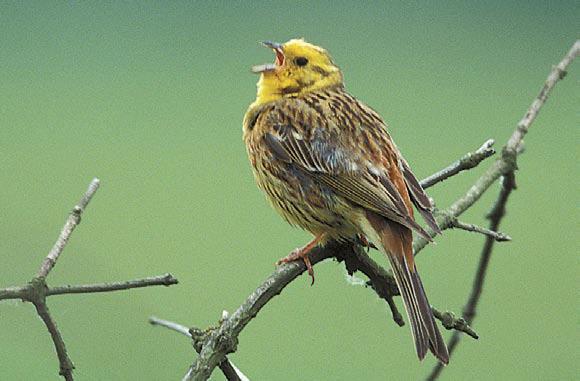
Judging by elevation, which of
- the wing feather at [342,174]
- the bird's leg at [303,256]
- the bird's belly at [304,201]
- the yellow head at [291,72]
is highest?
the yellow head at [291,72]

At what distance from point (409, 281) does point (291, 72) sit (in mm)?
1189

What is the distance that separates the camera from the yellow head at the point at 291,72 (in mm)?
3436

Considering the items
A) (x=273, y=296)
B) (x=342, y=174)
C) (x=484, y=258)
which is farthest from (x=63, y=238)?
(x=484, y=258)

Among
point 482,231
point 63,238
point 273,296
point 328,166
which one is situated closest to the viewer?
point 63,238

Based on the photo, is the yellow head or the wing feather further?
the yellow head

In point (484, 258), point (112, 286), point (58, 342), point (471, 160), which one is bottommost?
point (58, 342)

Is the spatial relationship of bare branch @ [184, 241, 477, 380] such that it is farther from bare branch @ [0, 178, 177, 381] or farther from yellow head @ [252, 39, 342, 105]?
yellow head @ [252, 39, 342, 105]

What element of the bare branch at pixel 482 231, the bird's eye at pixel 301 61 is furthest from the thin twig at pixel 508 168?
the bird's eye at pixel 301 61

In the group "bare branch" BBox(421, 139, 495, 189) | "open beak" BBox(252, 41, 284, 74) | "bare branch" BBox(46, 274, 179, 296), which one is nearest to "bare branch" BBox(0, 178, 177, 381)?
"bare branch" BBox(46, 274, 179, 296)

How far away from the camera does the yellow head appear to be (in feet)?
11.3

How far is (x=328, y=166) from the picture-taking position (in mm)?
2984

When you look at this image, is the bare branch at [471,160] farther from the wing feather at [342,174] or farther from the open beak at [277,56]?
the open beak at [277,56]

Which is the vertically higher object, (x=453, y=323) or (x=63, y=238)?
(x=453, y=323)

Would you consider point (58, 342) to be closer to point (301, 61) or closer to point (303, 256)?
point (303, 256)
